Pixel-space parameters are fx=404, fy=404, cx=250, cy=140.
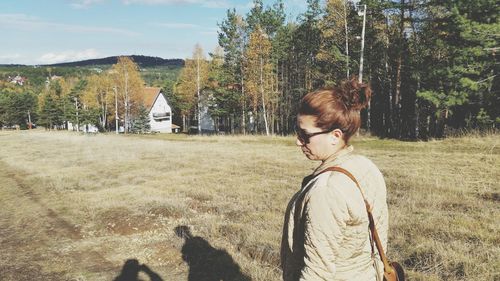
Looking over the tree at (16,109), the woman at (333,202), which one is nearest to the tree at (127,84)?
the tree at (16,109)

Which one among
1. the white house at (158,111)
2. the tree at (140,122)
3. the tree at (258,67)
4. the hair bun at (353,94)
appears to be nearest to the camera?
the hair bun at (353,94)

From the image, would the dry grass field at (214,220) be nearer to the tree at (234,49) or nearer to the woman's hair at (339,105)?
the woman's hair at (339,105)

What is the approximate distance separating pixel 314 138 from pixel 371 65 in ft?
116

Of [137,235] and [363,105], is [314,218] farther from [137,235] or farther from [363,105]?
[137,235]

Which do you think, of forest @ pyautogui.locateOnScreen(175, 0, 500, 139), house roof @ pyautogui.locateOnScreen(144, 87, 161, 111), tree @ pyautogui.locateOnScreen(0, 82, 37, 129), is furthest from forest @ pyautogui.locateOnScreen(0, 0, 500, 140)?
tree @ pyautogui.locateOnScreen(0, 82, 37, 129)

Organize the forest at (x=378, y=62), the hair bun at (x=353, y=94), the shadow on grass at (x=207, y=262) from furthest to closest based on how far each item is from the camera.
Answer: the forest at (x=378, y=62)
the shadow on grass at (x=207, y=262)
the hair bun at (x=353, y=94)

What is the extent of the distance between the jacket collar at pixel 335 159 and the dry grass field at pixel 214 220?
12.3 ft

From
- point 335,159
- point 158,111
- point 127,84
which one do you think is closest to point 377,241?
point 335,159

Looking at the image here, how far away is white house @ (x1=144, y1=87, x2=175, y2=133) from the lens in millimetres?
76875

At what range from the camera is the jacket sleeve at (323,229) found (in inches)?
81.6

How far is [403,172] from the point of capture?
42.0ft

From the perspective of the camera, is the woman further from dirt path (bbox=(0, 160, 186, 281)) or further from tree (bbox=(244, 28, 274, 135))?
tree (bbox=(244, 28, 274, 135))

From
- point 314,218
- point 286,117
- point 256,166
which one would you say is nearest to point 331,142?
point 314,218

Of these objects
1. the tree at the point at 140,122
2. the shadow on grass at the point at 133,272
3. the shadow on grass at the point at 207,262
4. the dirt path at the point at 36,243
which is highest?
the tree at the point at 140,122
